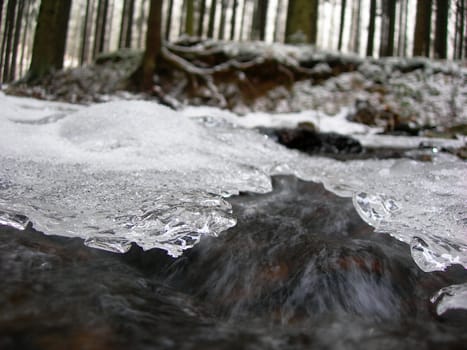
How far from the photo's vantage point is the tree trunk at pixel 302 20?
717cm

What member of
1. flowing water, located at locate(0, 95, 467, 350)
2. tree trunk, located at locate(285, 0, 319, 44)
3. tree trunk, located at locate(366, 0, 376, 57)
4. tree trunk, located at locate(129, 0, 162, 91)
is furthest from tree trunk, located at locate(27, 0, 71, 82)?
tree trunk, located at locate(366, 0, 376, 57)

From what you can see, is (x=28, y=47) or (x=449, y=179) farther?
(x=28, y=47)

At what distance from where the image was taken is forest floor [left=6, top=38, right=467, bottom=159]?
6.30 meters

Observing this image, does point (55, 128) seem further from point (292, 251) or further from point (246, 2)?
point (246, 2)

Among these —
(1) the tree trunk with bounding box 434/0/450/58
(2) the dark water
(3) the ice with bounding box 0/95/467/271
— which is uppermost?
(1) the tree trunk with bounding box 434/0/450/58

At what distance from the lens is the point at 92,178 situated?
5.90 ft

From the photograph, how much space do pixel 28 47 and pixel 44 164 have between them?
16.6 meters

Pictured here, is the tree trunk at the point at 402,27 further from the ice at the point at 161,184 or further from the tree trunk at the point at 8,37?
the ice at the point at 161,184

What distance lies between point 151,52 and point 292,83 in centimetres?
287

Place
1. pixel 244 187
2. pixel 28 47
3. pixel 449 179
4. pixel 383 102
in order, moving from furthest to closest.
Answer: pixel 28 47
pixel 383 102
pixel 449 179
pixel 244 187

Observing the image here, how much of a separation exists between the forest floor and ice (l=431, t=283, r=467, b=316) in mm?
5174

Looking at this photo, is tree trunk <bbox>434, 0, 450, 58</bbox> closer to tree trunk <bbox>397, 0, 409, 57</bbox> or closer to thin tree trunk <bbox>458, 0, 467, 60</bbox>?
thin tree trunk <bbox>458, 0, 467, 60</bbox>

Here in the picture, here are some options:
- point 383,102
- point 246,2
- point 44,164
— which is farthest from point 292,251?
point 246,2

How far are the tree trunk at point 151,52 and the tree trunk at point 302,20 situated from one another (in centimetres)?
270
